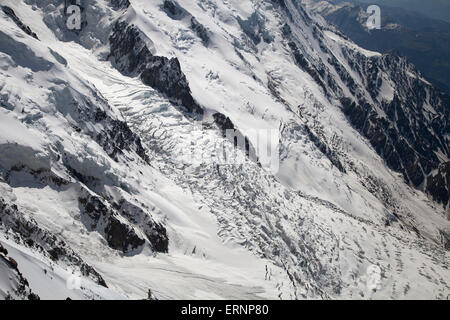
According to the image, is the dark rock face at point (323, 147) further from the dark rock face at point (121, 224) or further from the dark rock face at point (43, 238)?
the dark rock face at point (43, 238)

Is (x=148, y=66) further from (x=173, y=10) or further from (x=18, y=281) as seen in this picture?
(x=18, y=281)

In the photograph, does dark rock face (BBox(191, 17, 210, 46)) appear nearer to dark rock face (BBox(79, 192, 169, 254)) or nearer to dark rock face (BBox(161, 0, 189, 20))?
dark rock face (BBox(161, 0, 189, 20))

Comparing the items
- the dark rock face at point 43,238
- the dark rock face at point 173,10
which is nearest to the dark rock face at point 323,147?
the dark rock face at point 173,10

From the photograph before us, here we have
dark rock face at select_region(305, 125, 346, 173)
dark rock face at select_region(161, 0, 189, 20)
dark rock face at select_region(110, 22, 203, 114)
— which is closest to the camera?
dark rock face at select_region(110, 22, 203, 114)

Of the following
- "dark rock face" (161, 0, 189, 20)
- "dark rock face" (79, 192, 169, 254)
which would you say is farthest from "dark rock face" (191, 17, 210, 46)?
"dark rock face" (79, 192, 169, 254)

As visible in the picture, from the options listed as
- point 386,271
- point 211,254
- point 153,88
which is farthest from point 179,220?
point 386,271

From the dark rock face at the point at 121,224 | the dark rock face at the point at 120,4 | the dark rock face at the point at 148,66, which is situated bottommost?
the dark rock face at the point at 121,224
